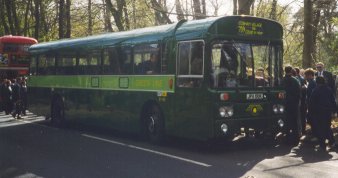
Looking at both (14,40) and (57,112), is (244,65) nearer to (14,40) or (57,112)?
(57,112)

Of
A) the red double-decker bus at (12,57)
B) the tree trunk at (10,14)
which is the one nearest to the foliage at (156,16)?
the tree trunk at (10,14)

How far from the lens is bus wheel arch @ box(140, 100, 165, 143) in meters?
12.9

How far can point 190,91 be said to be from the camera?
459 inches

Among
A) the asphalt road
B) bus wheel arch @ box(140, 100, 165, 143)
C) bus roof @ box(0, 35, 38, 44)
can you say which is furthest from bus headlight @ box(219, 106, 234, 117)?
bus roof @ box(0, 35, 38, 44)

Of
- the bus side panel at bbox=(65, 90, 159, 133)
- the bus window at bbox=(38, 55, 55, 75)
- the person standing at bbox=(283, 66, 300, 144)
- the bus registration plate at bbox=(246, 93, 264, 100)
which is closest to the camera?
the bus registration plate at bbox=(246, 93, 264, 100)

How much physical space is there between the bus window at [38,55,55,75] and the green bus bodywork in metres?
3.26

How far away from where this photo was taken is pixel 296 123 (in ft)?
41.3

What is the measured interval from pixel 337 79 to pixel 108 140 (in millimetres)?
7144

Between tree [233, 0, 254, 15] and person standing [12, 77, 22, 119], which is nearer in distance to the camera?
tree [233, 0, 254, 15]

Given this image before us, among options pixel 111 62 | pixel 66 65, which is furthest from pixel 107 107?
pixel 66 65

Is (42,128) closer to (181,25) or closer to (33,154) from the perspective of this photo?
(33,154)

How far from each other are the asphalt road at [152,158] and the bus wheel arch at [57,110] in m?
3.20

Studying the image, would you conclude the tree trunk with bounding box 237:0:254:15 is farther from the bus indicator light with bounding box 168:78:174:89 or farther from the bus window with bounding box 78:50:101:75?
the bus indicator light with bounding box 168:78:174:89

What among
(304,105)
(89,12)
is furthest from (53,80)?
(89,12)
